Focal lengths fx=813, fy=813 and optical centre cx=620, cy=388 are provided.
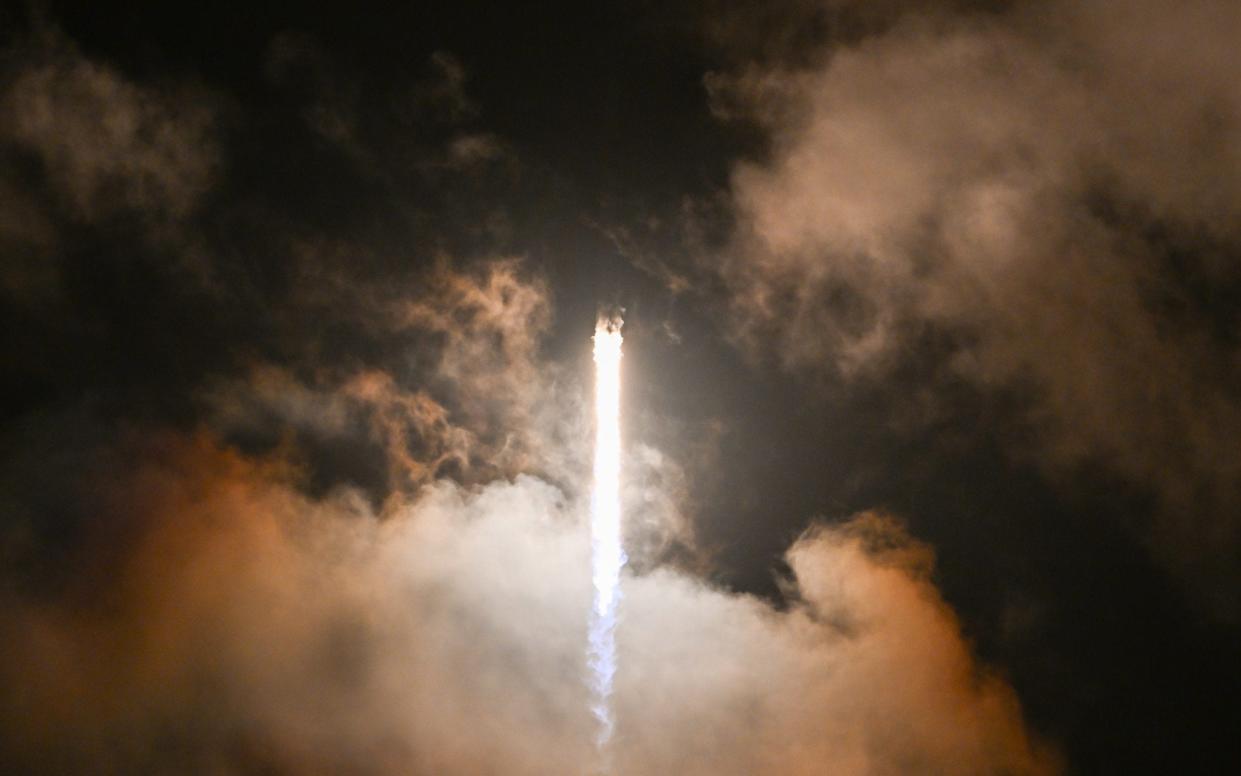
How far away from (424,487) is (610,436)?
7.47 metres

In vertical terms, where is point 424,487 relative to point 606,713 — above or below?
above

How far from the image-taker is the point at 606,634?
107ft

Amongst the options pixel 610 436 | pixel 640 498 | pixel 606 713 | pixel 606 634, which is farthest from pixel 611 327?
pixel 606 713

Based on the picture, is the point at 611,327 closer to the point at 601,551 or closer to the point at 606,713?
the point at 601,551

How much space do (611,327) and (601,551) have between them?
30.6 ft

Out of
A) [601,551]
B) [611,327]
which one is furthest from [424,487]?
[611,327]

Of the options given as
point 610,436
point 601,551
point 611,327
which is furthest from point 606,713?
point 611,327

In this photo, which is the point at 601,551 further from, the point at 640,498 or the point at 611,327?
the point at 611,327

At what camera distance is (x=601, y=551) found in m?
32.5

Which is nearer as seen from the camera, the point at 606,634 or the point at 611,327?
the point at 611,327

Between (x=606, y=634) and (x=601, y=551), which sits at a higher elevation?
(x=601, y=551)

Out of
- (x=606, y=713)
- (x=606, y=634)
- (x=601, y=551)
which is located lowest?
(x=606, y=713)

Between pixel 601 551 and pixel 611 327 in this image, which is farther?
pixel 601 551

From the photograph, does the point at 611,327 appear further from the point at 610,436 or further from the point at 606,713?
the point at 606,713
